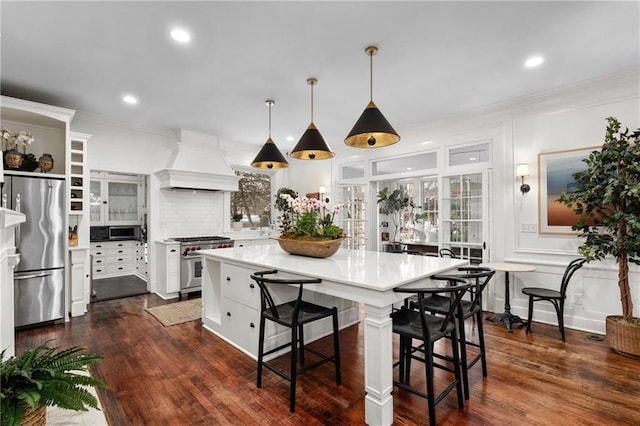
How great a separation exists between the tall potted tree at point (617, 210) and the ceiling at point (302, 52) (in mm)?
901

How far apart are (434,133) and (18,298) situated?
5.77m

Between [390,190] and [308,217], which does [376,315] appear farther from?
[390,190]

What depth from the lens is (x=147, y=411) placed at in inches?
83.5

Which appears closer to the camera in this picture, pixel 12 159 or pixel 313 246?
pixel 313 246

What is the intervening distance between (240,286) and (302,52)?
2.24 meters

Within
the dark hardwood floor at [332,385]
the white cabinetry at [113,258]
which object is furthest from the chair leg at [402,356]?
the white cabinetry at [113,258]

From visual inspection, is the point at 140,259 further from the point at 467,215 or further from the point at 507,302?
the point at 507,302

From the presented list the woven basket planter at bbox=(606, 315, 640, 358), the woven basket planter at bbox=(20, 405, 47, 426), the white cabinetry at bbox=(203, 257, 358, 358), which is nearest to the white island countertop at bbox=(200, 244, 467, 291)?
the white cabinetry at bbox=(203, 257, 358, 358)

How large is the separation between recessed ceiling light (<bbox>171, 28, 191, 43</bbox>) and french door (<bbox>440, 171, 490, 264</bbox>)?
12.4ft

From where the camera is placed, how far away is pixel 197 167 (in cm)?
545

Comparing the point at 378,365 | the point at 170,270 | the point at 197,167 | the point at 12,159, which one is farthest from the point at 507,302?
the point at 12,159

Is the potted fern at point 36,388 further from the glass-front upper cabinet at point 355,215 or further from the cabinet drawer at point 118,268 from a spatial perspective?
the cabinet drawer at point 118,268

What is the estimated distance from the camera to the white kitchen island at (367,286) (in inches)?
75.2

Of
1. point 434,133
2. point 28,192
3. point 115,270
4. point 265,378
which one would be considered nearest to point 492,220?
point 434,133
